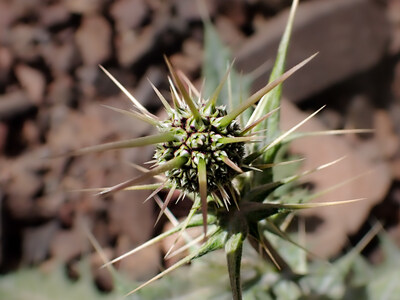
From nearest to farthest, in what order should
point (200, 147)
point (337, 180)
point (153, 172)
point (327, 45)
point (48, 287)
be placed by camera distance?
point (153, 172)
point (200, 147)
point (48, 287)
point (337, 180)
point (327, 45)

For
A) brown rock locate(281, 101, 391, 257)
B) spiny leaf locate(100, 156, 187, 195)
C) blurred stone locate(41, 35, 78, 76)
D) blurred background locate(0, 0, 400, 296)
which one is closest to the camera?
spiny leaf locate(100, 156, 187, 195)

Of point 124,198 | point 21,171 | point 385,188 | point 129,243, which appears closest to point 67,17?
point 21,171

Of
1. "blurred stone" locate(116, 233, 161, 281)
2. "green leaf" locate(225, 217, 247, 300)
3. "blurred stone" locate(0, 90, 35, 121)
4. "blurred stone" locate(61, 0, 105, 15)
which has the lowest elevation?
"blurred stone" locate(116, 233, 161, 281)

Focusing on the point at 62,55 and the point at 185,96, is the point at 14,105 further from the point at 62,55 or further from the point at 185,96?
the point at 185,96

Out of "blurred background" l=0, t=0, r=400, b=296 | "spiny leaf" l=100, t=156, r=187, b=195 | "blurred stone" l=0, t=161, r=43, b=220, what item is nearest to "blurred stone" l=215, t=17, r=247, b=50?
"blurred background" l=0, t=0, r=400, b=296

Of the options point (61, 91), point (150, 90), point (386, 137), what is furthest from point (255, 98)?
point (61, 91)

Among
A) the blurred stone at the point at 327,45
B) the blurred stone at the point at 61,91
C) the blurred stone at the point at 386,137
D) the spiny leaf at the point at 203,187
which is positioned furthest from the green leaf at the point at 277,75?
the blurred stone at the point at 61,91

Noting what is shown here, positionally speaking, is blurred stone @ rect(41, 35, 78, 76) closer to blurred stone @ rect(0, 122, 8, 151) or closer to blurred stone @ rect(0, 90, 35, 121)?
blurred stone @ rect(0, 90, 35, 121)
